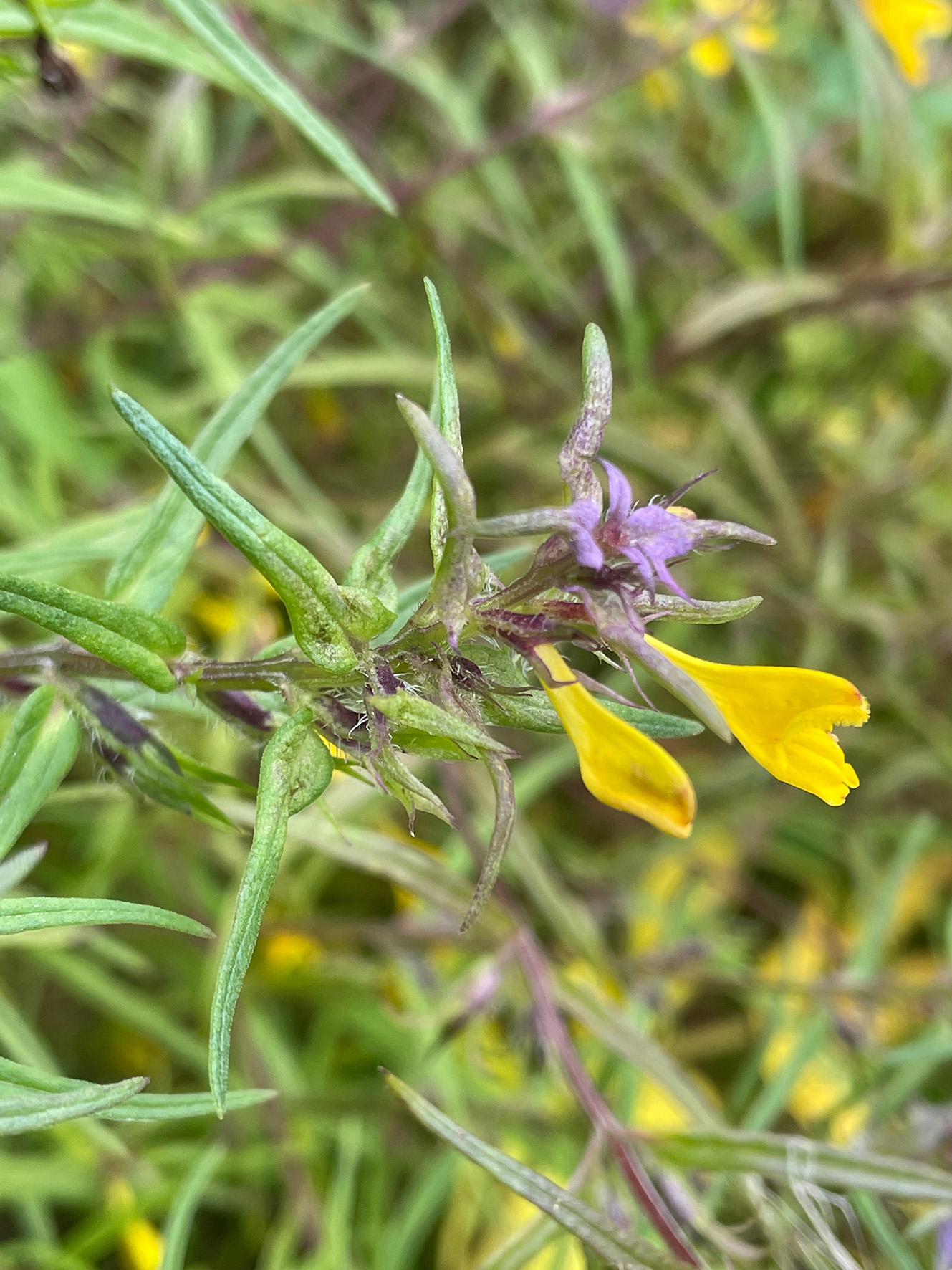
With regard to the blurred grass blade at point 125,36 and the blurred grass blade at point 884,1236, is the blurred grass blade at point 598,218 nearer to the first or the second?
the blurred grass blade at point 125,36

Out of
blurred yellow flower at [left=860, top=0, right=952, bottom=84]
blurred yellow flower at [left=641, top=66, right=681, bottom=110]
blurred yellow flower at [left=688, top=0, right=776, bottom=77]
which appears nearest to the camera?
blurred yellow flower at [left=860, top=0, right=952, bottom=84]

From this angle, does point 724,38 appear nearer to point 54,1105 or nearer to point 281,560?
point 281,560

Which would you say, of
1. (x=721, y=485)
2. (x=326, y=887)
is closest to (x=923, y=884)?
(x=721, y=485)

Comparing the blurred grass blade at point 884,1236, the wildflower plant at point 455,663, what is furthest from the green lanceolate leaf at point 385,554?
the blurred grass blade at point 884,1236

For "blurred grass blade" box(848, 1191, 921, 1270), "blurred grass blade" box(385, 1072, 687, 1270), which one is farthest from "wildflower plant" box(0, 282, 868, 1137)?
"blurred grass blade" box(848, 1191, 921, 1270)

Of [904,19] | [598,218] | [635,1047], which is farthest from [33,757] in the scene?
[904,19]

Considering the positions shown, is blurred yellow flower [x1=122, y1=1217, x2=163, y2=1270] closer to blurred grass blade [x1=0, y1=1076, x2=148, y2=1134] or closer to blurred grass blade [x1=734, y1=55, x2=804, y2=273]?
blurred grass blade [x1=0, y1=1076, x2=148, y2=1134]
